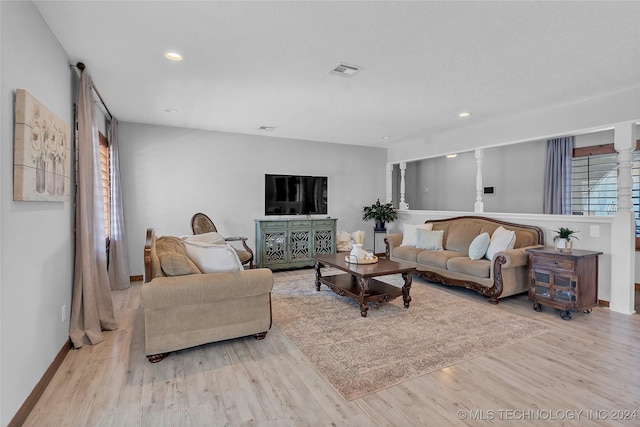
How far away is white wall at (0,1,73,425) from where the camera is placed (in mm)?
1707

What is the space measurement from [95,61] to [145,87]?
64cm

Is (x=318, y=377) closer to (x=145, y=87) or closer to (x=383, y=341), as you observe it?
(x=383, y=341)

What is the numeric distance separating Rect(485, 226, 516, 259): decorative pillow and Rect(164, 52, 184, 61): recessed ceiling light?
13.5ft

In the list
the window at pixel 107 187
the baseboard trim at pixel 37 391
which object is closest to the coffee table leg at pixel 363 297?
the baseboard trim at pixel 37 391

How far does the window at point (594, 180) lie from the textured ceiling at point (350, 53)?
6.42ft

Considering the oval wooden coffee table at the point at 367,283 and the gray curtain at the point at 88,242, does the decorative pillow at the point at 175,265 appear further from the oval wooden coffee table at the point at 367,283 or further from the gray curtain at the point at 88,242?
the oval wooden coffee table at the point at 367,283

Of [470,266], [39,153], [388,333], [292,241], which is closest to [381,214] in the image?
[292,241]

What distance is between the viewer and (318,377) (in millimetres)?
2303

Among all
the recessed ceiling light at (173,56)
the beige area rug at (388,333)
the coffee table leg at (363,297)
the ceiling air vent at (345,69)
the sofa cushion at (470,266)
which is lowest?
the beige area rug at (388,333)

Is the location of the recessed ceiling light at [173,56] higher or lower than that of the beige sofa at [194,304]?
Answer: higher

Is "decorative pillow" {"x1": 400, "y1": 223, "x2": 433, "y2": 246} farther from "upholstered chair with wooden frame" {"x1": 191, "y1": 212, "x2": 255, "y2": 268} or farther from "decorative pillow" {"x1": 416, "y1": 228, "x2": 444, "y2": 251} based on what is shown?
"upholstered chair with wooden frame" {"x1": 191, "y1": 212, "x2": 255, "y2": 268}

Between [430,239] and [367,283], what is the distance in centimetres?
205

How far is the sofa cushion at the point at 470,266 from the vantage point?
402 cm

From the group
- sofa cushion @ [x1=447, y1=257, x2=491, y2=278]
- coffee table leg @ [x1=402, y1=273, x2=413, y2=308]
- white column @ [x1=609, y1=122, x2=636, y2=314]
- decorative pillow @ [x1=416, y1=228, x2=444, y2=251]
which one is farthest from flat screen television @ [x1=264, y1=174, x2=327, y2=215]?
white column @ [x1=609, y1=122, x2=636, y2=314]
